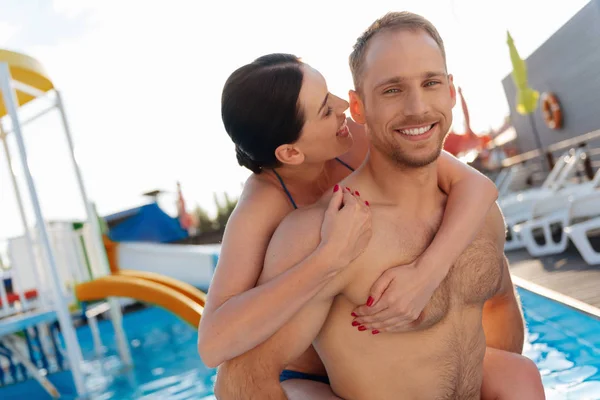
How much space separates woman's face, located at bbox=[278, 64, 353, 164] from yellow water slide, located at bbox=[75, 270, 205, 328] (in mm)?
4323

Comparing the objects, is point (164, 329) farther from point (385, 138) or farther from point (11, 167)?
point (385, 138)

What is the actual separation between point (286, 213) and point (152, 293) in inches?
193

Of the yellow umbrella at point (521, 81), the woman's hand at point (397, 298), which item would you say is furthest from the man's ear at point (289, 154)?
the yellow umbrella at point (521, 81)

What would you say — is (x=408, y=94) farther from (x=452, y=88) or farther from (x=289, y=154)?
(x=289, y=154)

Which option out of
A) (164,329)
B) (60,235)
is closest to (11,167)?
(60,235)

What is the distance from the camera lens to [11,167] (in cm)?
761

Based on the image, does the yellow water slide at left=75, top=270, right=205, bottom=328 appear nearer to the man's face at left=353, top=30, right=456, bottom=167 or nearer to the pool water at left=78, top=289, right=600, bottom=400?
the pool water at left=78, top=289, right=600, bottom=400

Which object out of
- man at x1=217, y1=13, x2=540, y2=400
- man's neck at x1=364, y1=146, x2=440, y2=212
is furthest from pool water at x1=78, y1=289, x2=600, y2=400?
man's neck at x1=364, y1=146, x2=440, y2=212

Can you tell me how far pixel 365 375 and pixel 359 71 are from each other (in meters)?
1.01

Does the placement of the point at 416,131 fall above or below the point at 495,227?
above

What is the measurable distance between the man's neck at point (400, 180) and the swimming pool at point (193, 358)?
246cm

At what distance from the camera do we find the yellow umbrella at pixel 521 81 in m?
13.9

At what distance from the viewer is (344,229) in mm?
1595

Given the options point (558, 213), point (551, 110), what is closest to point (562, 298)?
point (558, 213)
